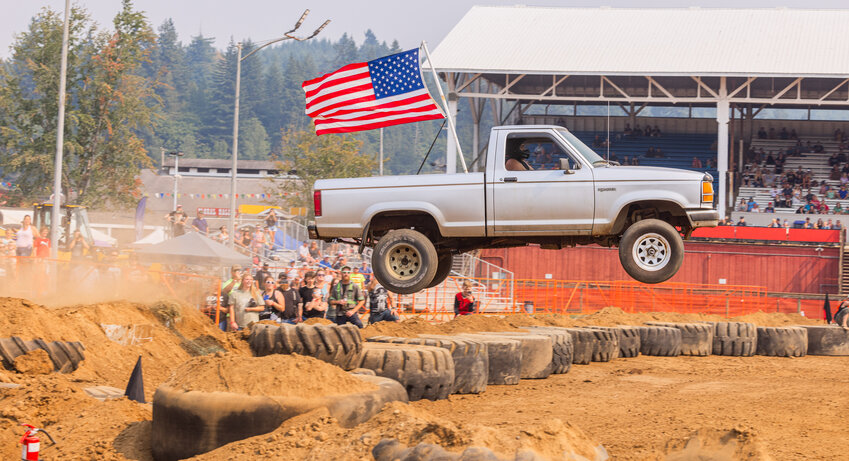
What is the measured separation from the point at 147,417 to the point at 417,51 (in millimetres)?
4976

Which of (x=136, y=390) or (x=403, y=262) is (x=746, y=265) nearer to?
(x=403, y=262)

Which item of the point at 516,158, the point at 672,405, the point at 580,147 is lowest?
the point at 672,405

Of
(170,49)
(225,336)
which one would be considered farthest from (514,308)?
(170,49)

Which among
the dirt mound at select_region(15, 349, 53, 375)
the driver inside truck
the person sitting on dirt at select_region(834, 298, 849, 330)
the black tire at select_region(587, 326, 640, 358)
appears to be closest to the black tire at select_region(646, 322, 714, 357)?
the black tire at select_region(587, 326, 640, 358)

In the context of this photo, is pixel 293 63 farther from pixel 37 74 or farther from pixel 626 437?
pixel 626 437

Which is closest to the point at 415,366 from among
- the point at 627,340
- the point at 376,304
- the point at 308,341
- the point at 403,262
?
the point at 308,341

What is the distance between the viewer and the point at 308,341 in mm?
10234

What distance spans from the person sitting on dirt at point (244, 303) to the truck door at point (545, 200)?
7975 mm

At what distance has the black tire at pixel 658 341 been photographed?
19.9 m

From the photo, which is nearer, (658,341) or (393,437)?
(393,437)

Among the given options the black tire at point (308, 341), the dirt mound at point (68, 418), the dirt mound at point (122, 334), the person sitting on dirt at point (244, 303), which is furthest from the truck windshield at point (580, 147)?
the person sitting on dirt at point (244, 303)

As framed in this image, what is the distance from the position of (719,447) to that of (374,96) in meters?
5.68

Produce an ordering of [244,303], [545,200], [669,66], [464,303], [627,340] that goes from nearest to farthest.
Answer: [545,200]
[244,303]
[464,303]
[627,340]
[669,66]

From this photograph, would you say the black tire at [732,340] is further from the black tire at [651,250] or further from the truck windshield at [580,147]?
the truck windshield at [580,147]
